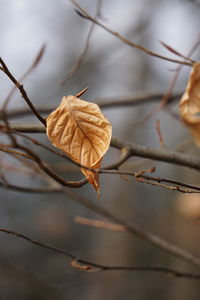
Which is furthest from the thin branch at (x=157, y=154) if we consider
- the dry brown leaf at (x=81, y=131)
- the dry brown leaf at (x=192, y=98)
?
the dry brown leaf at (x=81, y=131)

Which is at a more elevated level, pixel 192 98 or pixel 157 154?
pixel 192 98

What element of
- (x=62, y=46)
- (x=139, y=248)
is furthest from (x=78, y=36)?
(x=139, y=248)

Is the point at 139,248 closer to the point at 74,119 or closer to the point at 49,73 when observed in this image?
the point at 49,73

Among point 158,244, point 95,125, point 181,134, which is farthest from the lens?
point 181,134

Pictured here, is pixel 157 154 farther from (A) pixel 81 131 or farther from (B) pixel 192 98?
(A) pixel 81 131

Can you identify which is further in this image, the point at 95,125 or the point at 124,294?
the point at 124,294

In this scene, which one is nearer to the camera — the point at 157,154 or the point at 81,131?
the point at 81,131

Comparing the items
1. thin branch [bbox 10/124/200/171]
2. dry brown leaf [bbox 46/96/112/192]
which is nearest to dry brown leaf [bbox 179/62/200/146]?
thin branch [bbox 10/124/200/171]

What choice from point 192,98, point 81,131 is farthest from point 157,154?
point 81,131

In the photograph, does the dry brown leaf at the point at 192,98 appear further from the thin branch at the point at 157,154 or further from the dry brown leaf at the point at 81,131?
the dry brown leaf at the point at 81,131
